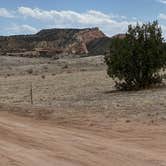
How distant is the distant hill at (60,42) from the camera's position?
118 metres

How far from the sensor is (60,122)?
53.8ft

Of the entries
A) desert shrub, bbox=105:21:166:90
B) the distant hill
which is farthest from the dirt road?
the distant hill

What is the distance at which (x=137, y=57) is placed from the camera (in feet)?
81.5

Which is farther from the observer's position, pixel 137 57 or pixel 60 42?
pixel 60 42

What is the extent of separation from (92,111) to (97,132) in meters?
3.87

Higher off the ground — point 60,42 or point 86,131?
point 60,42

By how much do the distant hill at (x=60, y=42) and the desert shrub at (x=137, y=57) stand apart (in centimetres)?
8845

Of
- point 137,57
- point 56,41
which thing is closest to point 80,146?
point 137,57

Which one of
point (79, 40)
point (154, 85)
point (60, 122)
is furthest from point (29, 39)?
point (60, 122)

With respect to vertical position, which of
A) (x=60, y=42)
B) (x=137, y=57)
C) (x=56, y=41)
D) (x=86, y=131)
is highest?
(x=56, y=41)

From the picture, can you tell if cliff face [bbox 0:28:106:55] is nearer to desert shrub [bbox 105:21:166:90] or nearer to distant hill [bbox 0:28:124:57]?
distant hill [bbox 0:28:124:57]

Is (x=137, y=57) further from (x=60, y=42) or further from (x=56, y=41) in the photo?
(x=56, y=41)

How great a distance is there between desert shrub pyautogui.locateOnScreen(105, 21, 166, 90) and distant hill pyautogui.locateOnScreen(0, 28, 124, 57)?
8845cm

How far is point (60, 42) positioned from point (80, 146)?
11559cm
